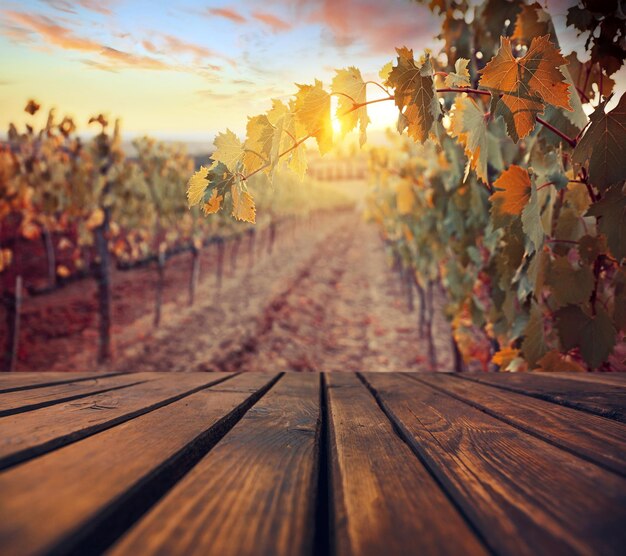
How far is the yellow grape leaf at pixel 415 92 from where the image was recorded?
129 cm

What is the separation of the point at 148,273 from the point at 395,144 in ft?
27.8

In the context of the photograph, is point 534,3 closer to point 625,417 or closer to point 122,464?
point 625,417

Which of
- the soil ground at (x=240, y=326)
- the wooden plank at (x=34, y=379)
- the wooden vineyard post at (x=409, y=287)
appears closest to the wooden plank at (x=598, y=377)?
the wooden plank at (x=34, y=379)

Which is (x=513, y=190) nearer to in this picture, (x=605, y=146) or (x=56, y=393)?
(x=605, y=146)

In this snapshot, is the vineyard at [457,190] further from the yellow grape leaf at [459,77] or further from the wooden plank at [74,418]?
the wooden plank at [74,418]

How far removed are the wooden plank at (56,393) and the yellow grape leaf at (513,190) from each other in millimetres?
1348

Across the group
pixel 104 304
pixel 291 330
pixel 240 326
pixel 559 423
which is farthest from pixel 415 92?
pixel 240 326

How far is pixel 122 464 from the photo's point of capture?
0.81 metres

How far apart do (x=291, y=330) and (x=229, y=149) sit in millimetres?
8626

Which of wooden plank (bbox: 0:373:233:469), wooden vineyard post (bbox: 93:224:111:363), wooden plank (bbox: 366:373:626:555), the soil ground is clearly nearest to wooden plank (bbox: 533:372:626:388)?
wooden plank (bbox: 366:373:626:555)

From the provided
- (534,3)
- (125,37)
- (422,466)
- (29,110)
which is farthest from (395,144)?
(422,466)

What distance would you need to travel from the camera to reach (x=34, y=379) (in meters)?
1.78

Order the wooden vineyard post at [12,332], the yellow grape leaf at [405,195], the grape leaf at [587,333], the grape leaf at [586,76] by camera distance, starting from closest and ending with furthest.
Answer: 1. the grape leaf at [587,333]
2. the grape leaf at [586,76]
3. the yellow grape leaf at [405,195]
4. the wooden vineyard post at [12,332]

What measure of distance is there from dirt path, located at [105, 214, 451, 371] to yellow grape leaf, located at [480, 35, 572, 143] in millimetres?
7149
